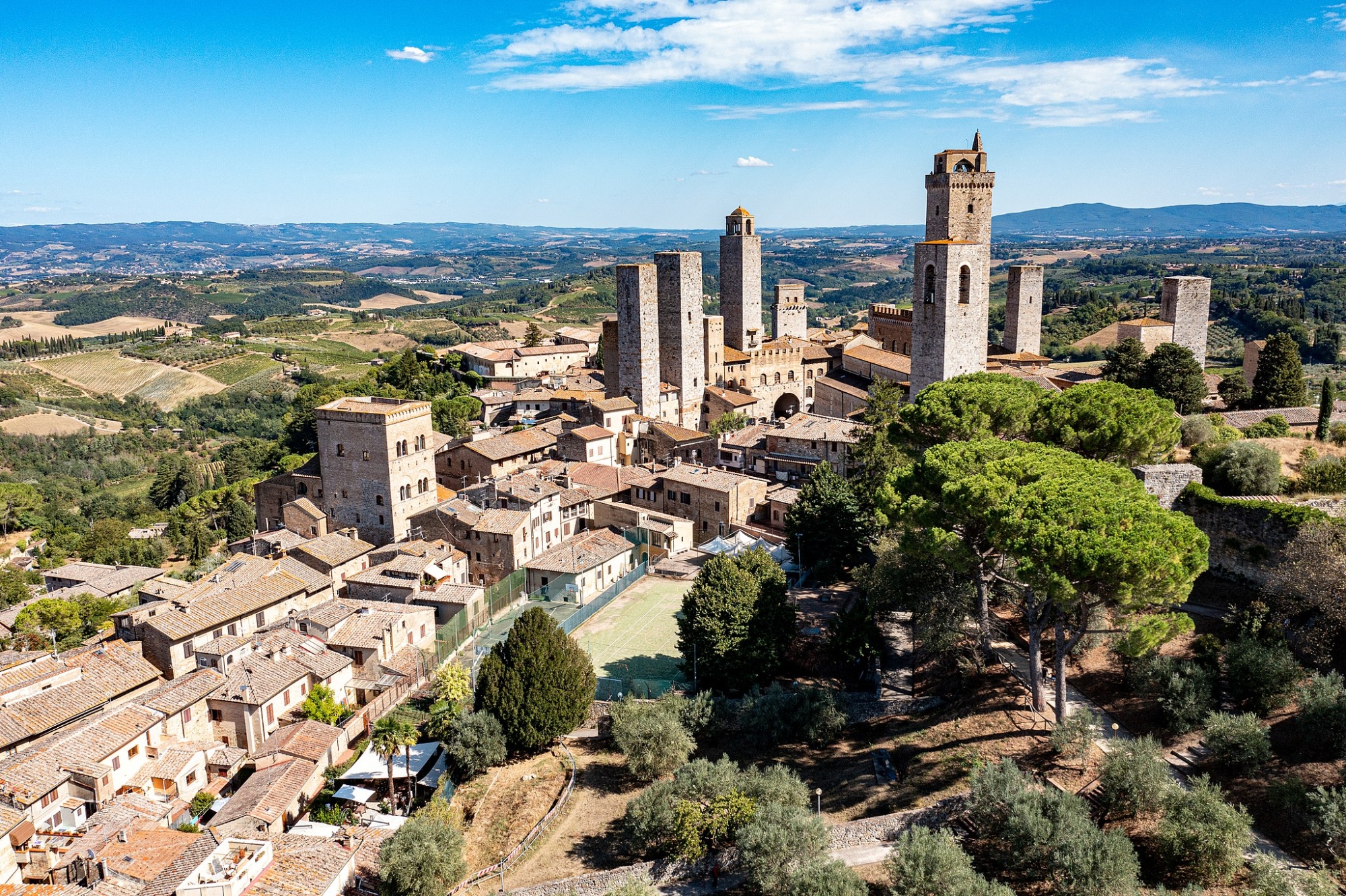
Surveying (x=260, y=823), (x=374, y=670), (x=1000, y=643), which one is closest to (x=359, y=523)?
(x=374, y=670)

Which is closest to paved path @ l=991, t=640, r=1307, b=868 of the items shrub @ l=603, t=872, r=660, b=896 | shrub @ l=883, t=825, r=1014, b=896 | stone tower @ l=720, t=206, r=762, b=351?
shrub @ l=883, t=825, r=1014, b=896

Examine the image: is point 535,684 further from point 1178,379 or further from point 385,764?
point 1178,379

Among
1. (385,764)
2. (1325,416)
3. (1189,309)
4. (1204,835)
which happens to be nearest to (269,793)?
(385,764)

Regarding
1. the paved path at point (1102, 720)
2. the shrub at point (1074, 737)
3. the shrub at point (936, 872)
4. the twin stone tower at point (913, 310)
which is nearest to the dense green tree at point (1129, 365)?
the twin stone tower at point (913, 310)

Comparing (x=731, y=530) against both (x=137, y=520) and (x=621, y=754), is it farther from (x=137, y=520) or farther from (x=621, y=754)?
(x=137, y=520)

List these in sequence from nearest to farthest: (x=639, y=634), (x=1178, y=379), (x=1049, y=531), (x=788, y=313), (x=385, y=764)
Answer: (x=1049, y=531)
(x=385, y=764)
(x=639, y=634)
(x=1178, y=379)
(x=788, y=313)

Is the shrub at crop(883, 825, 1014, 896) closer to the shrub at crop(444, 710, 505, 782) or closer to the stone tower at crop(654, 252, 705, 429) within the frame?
the shrub at crop(444, 710, 505, 782)
